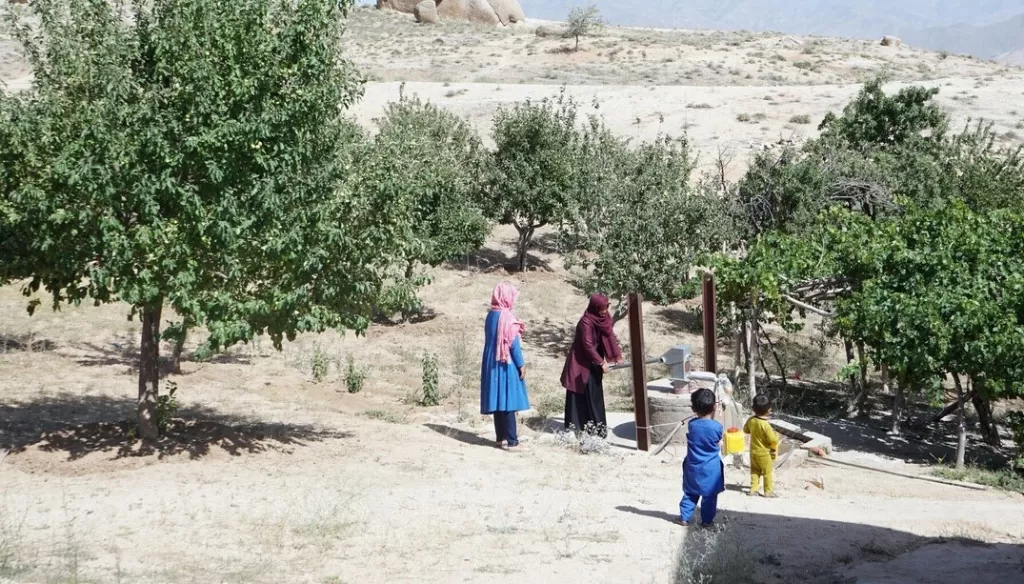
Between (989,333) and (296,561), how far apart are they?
8.04 metres

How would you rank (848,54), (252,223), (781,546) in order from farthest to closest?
(848,54) → (252,223) → (781,546)

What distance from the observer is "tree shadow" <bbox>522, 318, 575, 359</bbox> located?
19.0 m

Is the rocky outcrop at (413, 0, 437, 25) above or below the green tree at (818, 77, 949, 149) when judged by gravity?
above

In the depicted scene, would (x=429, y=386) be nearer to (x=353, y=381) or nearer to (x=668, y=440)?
(x=353, y=381)

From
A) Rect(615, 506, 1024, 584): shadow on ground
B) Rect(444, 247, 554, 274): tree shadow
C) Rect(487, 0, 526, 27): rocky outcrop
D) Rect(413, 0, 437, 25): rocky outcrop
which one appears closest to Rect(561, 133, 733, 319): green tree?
Rect(444, 247, 554, 274): tree shadow

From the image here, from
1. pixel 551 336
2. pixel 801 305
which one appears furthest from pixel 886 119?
pixel 801 305

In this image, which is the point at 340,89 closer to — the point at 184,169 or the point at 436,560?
the point at 184,169

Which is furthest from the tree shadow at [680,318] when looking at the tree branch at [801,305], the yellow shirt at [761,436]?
the yellow shirt at [761,436]

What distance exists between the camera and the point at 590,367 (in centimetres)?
1045

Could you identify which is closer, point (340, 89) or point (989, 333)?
point (340, 89)

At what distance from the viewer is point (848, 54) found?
59.0m

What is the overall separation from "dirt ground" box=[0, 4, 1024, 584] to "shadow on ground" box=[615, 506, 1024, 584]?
28 mm

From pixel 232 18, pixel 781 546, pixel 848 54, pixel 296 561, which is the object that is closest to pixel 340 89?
pixel 232 18

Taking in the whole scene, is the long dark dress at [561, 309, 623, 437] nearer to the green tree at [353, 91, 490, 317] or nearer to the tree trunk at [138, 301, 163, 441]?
the green tree at [353, 91, 490, 317]
